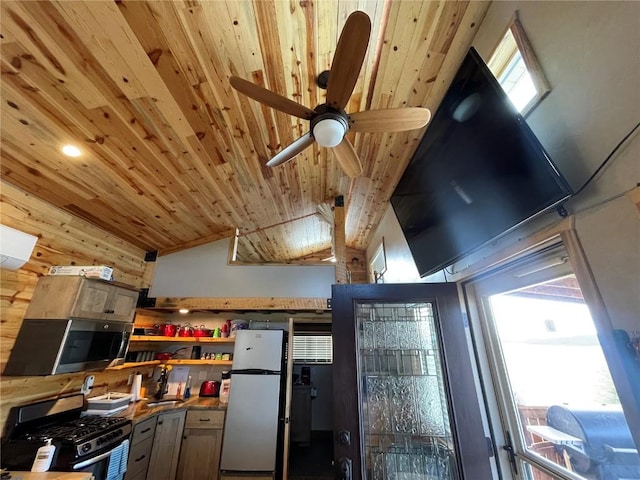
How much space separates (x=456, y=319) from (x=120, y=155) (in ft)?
9.43

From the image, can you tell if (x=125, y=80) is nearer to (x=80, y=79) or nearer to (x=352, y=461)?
(x=80, y=79)

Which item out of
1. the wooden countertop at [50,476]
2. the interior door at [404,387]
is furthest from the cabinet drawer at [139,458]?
→ the interior door at [404,387]

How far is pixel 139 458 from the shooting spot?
2.77 metres

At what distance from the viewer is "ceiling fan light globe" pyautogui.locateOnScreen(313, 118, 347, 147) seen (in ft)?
4.64

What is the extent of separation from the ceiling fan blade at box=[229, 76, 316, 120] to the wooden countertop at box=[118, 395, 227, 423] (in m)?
3.23

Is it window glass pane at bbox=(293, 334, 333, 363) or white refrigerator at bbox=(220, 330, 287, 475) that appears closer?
white refrigerator at bbox=(220, 330, 287, 475)

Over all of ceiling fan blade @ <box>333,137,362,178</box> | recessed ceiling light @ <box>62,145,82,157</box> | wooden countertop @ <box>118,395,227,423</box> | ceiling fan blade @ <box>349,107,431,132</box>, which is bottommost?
wooden countertop @ <box>118,395,227,423</box>

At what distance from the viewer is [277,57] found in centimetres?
182

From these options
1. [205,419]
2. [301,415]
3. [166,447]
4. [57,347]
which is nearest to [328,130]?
[57,347]

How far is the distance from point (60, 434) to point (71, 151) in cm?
223

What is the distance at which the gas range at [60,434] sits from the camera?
2.01 metres

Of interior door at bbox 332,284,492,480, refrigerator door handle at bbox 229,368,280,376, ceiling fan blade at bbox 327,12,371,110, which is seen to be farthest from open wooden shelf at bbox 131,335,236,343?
ceiling fan blade at bbox 327,12,371,110

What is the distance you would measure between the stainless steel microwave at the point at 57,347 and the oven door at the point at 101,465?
75 centimetres

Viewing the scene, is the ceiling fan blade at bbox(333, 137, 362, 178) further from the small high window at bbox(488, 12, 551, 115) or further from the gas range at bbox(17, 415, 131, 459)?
the gas range at bbox(17, 415, 131, 459)
